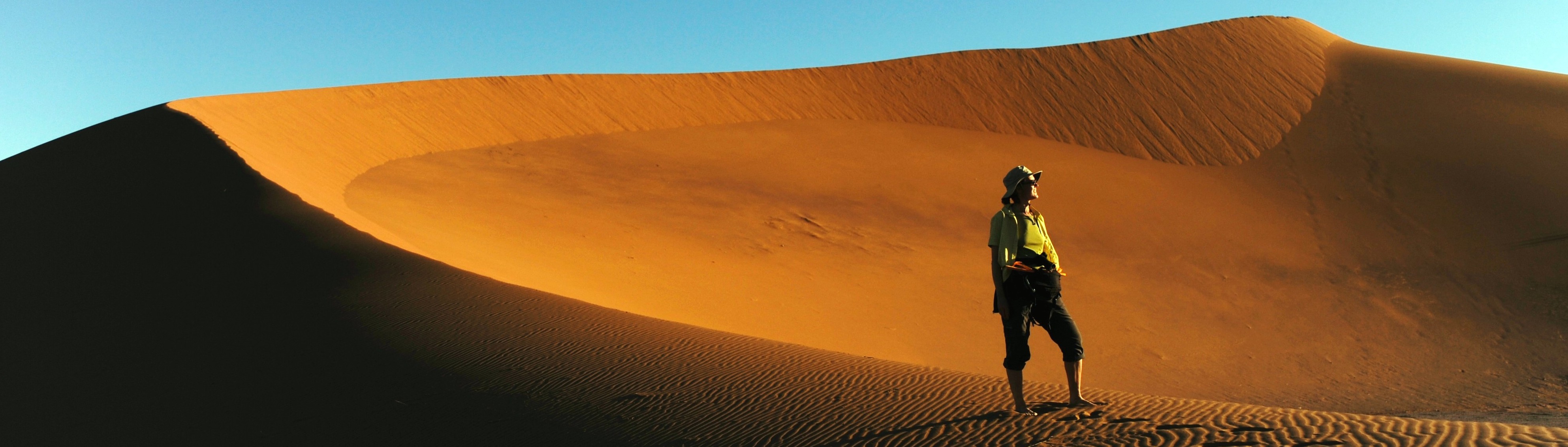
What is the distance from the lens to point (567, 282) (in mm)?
10047

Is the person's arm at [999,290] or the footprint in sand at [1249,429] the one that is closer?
the footprint in sand at [1249,429]

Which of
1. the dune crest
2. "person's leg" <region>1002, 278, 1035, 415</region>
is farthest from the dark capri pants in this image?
the dune crest

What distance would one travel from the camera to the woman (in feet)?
15.8

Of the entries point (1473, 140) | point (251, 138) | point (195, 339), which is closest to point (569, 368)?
point (195, 339)

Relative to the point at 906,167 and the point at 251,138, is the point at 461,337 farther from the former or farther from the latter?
the point at 906,167

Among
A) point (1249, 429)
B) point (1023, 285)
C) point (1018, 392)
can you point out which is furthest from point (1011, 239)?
point (1249, 429)

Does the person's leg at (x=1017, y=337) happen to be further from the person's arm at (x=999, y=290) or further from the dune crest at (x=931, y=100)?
the dune crest at (x=931, y=100)

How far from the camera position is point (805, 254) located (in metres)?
14.1

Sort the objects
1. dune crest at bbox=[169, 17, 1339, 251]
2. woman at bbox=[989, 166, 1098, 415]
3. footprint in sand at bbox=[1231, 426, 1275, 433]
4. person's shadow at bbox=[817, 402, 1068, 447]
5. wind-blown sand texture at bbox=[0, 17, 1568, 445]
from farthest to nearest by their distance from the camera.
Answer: dune crest at bbox=[169, 17, 1339, 251] < wind-blown sand texture at bbox=[0, 17, 1568, 445] < woman at bbox=[989, 166, 1098, 415] < person's shadow at bbox=[817, 402, 1068, 447] < footprint in sand at bbox=[1231, 426, 1275, 433]

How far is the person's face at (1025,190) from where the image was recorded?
16.0ft

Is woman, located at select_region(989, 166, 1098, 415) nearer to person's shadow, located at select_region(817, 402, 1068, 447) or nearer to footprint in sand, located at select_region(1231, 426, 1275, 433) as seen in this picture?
person's shadow, located at select_region(817, 402, 1068, 447)

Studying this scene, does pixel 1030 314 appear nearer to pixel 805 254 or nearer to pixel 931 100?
pixel 805 254

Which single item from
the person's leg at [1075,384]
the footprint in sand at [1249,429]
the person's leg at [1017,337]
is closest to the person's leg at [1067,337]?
the person's leg at [1075,384]

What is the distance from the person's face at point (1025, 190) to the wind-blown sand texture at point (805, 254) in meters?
1.08
